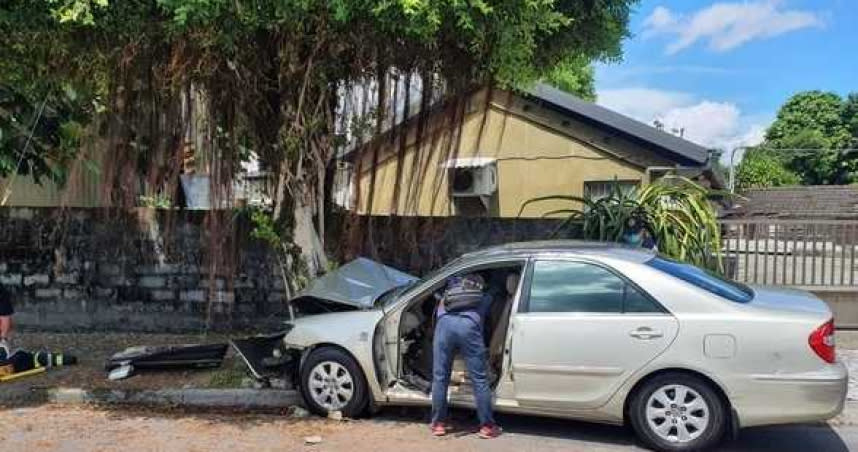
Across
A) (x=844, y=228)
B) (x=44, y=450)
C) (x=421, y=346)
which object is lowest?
(x=44, y=450)

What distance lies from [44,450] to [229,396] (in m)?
1.76

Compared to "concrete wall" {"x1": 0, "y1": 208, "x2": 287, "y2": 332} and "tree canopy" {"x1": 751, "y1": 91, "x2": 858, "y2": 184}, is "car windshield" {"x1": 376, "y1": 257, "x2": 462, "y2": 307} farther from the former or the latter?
"tree canopy" {"x1": 751, "y1": 91, "x2": 858, "y2": 184}

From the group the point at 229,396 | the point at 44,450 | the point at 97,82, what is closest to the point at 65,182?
the point at 97,82

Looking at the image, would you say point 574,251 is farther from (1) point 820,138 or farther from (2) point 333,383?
(1) point 820,138

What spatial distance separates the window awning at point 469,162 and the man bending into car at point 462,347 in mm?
2871

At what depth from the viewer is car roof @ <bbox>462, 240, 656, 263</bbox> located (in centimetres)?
617

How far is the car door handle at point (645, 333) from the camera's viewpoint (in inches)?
224

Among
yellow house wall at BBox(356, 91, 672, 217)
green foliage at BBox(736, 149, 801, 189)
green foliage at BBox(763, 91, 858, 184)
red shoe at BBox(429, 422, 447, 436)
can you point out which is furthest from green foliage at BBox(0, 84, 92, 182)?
green foliage at BBox(763, 91, 858, 184)

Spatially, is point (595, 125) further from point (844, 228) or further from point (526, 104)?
point (844, 228)

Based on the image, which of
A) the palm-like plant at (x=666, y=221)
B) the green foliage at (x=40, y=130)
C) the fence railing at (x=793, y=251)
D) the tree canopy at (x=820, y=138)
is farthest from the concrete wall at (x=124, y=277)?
the tree canopy at (x=820, y=138)

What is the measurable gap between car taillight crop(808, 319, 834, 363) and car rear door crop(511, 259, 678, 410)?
90 centimetres

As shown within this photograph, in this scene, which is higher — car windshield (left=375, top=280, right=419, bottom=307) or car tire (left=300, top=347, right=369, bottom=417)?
car windshield (left=375, top=280, right=419, bottom=307)

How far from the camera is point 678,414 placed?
5664 millimetres

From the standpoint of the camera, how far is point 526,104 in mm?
15430
